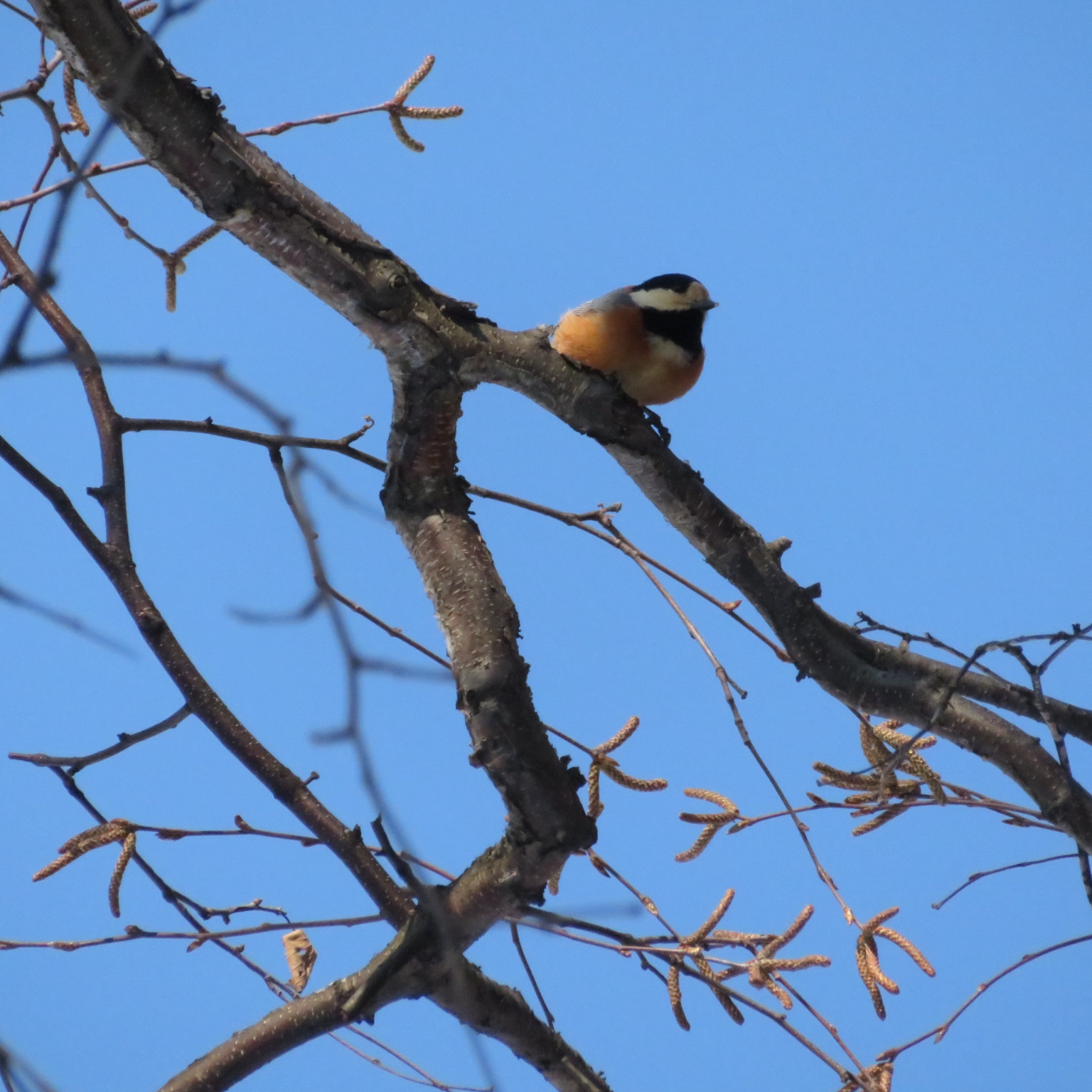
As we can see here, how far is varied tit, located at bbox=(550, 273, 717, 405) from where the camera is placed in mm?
1604

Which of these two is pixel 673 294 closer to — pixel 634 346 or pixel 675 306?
pixel 675 306

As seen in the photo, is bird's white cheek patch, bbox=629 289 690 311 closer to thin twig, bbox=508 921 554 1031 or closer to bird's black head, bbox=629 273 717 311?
bird's black head, bbox=629 273 717 311

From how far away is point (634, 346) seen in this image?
1.61m

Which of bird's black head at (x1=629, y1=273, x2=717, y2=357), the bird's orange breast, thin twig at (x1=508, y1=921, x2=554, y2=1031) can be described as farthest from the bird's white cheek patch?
thin twig at (x1=508, y1=921, x2=554, y2=1031)

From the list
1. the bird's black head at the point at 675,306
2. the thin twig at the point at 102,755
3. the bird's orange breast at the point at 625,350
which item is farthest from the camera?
the bird's black head at the point at 675,306

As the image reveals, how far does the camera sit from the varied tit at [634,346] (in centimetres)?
160

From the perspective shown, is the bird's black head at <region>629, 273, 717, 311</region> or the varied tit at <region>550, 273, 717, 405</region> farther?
the bird's black head at <region>629, 273, 717, 311</region>

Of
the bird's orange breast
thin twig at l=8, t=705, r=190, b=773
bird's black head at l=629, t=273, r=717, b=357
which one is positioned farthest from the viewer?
bird's black head at l=629, t=273, r=717, b=357

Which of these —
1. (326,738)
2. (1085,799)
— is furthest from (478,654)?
(1085,799)

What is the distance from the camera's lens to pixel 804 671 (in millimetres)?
1457

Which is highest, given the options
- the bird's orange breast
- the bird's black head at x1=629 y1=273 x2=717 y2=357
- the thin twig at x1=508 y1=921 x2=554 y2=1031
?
the bird's black head at x1=629 y1=273 x2=717 y2=357

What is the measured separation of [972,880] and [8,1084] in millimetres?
1039

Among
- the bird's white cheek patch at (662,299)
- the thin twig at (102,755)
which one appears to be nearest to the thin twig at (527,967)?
the thin twig at (102,755)

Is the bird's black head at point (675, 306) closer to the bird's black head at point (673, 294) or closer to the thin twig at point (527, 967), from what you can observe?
the bird's black head at point (673, 294)
